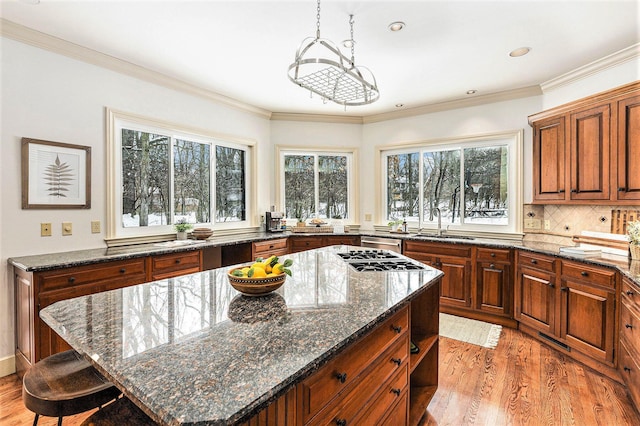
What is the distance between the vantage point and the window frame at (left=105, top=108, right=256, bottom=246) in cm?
312

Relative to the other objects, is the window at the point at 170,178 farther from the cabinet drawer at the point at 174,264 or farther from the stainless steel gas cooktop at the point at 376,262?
the stainless steel gas cooktop at the point at 376,262

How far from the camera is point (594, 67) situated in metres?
3.11

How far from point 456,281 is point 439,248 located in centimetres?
41

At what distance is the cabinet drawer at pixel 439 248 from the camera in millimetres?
3662

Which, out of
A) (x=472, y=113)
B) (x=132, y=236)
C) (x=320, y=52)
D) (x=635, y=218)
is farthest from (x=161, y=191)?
(x=635, y=218)

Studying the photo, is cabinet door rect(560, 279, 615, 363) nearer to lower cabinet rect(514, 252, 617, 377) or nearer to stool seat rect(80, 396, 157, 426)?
lower cabinet rect(514, 252, 617, 377)

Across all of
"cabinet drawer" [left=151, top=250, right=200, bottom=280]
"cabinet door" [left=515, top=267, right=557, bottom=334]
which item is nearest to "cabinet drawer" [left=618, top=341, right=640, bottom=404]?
"cabinet door" [left=515, top=267, right=557, bottom=334]

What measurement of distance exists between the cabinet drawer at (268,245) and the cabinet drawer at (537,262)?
2747mm

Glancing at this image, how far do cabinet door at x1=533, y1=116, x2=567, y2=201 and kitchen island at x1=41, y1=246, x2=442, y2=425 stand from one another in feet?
7.46

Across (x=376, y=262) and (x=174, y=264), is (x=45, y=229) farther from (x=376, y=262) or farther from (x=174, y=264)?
(x=376, y=262)

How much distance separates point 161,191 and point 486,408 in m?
3.62

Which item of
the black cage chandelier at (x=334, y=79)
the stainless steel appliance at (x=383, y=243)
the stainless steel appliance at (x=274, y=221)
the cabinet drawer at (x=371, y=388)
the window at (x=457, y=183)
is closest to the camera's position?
the cabinet drawer at (x=371, y=388)

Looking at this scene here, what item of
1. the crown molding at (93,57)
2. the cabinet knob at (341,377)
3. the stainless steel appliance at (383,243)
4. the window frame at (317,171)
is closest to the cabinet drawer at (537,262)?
the stainless steel appliance at (383,243)

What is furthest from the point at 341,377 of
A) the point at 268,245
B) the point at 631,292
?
the point at 268,245
